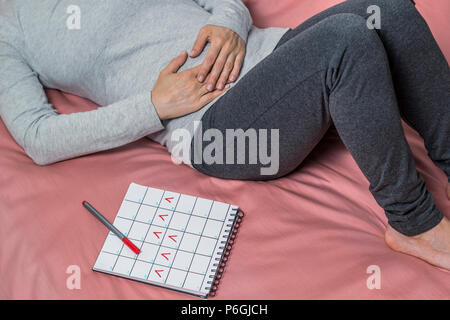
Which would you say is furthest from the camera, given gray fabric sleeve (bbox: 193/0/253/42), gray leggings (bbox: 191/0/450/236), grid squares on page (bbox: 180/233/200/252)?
gray fabric sleeve (bbox: 193/0/253/42)

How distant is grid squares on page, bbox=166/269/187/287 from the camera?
2.88 ft

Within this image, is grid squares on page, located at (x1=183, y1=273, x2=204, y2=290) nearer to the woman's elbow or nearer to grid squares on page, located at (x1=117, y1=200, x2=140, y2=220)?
grid squares on page, located at (x1=117, y1=200, x2=140, y2=220)

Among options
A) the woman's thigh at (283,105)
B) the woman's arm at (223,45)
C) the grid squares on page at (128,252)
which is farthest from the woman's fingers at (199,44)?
the grid squares on page at (128,252)

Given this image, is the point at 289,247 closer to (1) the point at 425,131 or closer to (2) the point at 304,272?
(2) the point at 304,272

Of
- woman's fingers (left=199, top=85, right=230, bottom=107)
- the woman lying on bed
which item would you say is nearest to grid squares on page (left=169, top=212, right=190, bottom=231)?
the woman lying on bed

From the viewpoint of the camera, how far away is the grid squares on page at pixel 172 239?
920 millimetres

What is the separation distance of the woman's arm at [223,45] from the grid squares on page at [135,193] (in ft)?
0.74

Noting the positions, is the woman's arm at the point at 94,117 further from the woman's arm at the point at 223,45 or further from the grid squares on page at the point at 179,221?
the grid squares on page at the point at 179,221

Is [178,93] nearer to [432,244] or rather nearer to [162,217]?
[162,217]

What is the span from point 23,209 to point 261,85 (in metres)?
0.49

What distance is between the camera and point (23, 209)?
0.99m

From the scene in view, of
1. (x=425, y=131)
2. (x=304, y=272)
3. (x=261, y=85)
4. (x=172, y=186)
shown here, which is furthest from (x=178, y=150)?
(x=425, y=131)

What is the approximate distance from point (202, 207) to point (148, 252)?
126 millimetres
